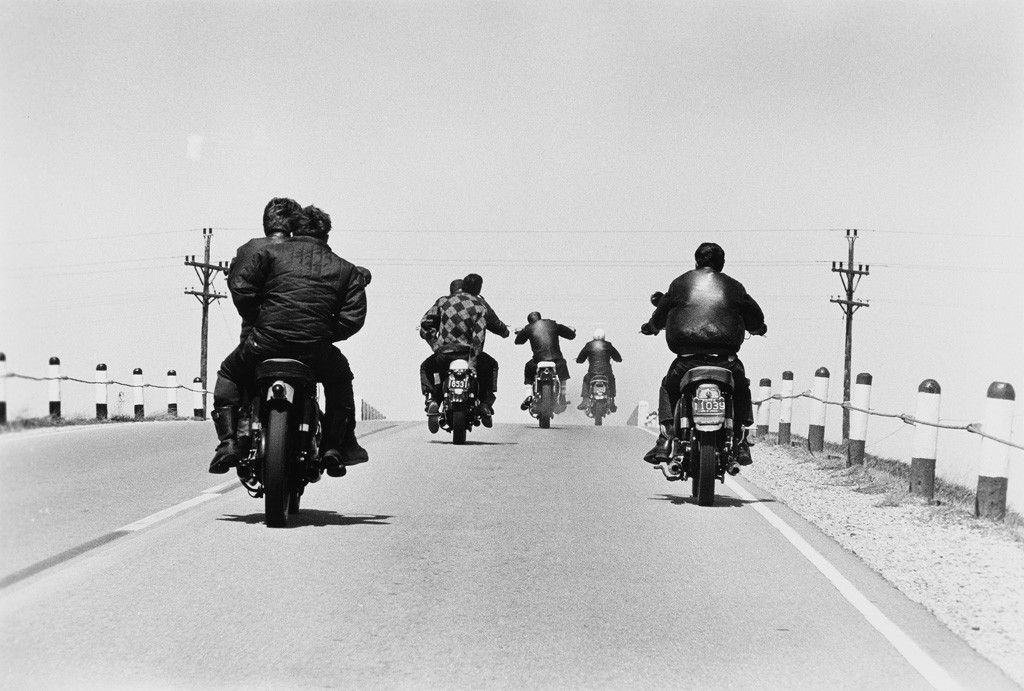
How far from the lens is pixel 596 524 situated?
10.5 meters

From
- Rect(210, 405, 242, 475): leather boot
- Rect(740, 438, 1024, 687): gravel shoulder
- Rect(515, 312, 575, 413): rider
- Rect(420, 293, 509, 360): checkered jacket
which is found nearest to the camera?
Rect(740, 438, 1024, 687): gravel shoulder

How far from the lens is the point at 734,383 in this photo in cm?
1171

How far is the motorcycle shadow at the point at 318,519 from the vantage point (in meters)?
10.2

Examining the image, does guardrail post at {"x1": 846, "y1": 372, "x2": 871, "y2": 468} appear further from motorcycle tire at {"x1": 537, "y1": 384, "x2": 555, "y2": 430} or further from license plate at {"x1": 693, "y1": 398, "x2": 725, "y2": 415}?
motorcycle tire at {"x1": 537, "y1": 384, "x2": 555, "y2": 430}

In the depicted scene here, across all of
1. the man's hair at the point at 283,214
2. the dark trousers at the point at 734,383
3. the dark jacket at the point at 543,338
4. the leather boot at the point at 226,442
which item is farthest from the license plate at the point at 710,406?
the dark jacket at the point at 543,338

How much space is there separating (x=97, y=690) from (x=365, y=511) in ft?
17.9

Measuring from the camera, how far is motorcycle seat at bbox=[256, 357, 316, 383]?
9141 millimetres

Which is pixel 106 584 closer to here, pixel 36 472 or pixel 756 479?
pixel 36 472

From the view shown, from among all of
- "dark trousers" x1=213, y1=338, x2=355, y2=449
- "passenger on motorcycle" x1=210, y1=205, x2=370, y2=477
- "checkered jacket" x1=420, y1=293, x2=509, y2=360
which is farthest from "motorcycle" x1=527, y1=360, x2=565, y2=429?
"passenger on motorcycle" x1=210, y1=205, x2=370, y2=477

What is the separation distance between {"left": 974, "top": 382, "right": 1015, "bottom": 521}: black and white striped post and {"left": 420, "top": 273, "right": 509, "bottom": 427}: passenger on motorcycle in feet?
22.9

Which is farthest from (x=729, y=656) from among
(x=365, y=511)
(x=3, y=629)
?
(x=365, y=511)

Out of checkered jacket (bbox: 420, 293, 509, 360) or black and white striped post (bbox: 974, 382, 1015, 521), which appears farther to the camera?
checkered jacket (bbox: 420, 293, 509, 360)

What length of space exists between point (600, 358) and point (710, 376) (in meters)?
18.6

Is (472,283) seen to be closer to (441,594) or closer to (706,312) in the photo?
(706,312)
